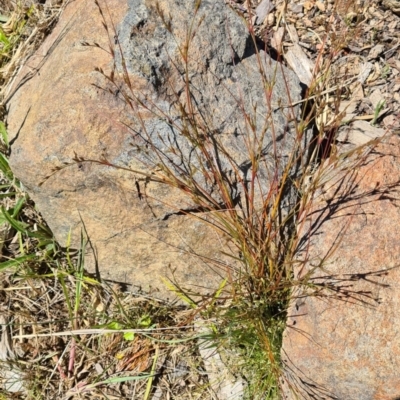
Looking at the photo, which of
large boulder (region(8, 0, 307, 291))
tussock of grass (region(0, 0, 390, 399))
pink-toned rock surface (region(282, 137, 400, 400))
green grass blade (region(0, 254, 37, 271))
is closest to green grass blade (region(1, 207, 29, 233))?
tussock of grass (region(0, 0, 390, 399))

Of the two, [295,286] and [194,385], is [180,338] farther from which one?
[295,286]

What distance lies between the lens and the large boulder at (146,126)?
7.46 ft

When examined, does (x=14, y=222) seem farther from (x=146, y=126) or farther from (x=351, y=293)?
(x=351, y=293)

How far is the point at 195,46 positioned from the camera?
2.36m

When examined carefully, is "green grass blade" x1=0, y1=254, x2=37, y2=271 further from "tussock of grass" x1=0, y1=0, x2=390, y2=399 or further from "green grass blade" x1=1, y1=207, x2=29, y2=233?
"green grass blade" x1=1, y1=207, x2=29, y2=233

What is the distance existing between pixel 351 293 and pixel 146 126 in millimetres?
1057

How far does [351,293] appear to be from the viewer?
2.16 metres

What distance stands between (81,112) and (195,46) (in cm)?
56

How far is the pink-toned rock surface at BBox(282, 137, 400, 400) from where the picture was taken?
2.11 metres

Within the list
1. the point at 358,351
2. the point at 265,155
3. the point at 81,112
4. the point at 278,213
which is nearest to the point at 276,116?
the point at 265,155

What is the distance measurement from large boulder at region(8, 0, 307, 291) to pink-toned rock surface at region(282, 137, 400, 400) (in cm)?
24

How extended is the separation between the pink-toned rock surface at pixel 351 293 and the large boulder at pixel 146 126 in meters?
0.24

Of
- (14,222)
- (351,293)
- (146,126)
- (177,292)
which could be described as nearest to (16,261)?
(14,222)

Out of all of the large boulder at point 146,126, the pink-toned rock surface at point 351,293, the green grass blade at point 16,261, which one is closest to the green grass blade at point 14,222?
the green grass blade at point 16,261
